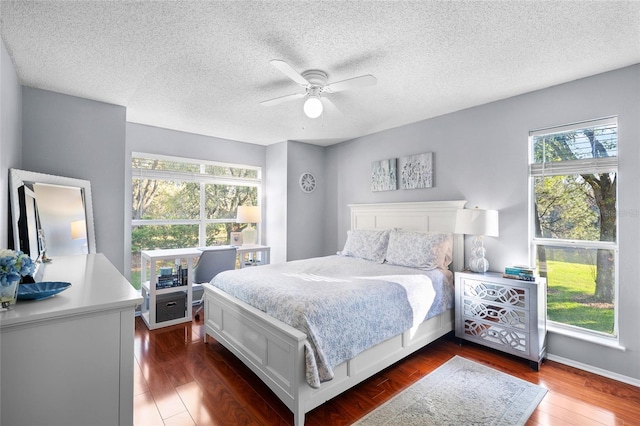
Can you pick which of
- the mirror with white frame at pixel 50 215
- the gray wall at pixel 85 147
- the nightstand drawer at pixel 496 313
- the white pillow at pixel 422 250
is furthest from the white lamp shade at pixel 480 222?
the gray wall at pixel 85 147

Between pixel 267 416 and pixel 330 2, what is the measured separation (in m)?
2.60

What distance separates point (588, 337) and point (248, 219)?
13.6 feet

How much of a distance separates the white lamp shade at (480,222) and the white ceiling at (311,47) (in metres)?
1.21

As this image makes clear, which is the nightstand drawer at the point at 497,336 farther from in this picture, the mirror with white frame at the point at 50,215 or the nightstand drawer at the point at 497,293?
the mirror with white frame at the point at 50,215

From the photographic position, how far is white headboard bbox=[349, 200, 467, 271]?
345cm

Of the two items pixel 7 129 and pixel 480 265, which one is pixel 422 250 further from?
pixel 7 129

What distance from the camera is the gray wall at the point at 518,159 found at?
2.40 metres

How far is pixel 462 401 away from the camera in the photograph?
2133 millimetres

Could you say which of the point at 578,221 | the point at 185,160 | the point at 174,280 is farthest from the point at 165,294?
the point at 578,221

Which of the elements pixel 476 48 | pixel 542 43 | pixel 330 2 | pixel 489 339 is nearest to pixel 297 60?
pixel 330 2

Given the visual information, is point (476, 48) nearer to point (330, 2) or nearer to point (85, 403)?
point (330, 2)

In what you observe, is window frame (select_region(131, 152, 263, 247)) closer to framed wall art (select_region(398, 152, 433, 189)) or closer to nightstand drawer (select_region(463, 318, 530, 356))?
framed wall art (select_region(398, 152, 433, 189))

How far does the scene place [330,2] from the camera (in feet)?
5.45

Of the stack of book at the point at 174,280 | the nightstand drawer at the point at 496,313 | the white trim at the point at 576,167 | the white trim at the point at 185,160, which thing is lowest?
the nightstand drawer at the point at 496,313
